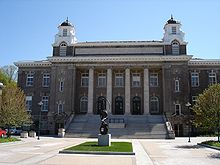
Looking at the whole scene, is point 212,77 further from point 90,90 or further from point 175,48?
point 90,90

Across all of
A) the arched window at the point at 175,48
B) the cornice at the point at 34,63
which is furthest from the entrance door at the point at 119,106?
the cornice at the point at 34,63

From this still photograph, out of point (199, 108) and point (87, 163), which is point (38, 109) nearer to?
point (199, 108)

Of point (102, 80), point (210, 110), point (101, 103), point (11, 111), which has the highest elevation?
point (102, 80)

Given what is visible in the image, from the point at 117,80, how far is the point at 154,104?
7.73 m

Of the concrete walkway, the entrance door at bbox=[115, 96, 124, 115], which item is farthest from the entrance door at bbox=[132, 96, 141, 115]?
the concrete walkway

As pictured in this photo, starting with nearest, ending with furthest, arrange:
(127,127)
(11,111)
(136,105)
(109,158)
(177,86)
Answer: (109,158) → (11,111) → (127,127) → (177,86) → (136,105)

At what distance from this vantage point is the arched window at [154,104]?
4662 cm

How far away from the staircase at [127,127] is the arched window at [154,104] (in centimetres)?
273

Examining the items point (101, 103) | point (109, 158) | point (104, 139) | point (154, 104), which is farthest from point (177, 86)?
point (109, 158)

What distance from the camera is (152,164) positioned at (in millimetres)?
13602

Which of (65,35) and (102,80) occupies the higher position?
(65,35)

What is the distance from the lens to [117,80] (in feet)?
159

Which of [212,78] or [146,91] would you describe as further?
[212,78]

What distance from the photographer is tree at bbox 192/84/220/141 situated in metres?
25.1
